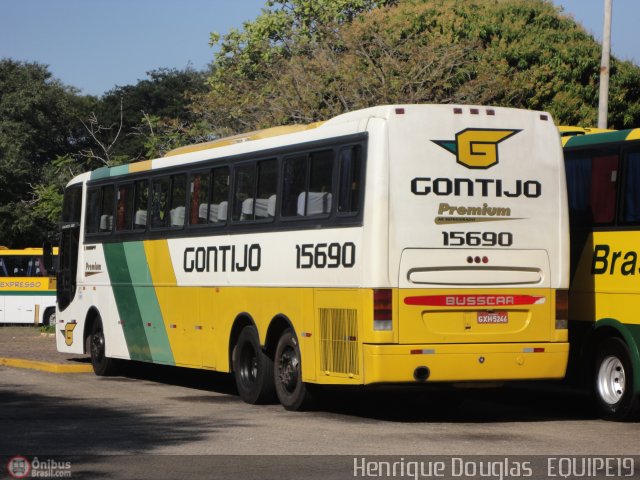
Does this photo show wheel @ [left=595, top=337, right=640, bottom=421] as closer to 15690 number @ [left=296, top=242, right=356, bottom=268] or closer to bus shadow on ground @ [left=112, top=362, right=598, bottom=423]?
bus shadow on ground @ [left=112, top=362, right=598, bottom=423]

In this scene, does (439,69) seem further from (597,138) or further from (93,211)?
(597,138)

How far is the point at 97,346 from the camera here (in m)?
22.8

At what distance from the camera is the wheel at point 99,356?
2244 centimetres

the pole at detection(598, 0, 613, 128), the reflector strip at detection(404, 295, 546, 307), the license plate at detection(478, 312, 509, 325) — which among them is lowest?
the license plate at detection(478, 312, 509, 325)

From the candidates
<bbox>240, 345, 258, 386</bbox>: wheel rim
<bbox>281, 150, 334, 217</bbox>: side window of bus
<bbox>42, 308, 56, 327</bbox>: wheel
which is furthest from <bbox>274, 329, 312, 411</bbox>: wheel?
<bbox>42, 308, 56, 327</bbox>: wheel

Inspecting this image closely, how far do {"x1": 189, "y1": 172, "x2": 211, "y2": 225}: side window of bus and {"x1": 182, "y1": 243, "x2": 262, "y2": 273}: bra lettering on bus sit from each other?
0.41 meters

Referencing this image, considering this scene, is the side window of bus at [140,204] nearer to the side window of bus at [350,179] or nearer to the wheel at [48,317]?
the side window of bus at [350,179]

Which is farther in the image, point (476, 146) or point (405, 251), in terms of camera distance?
point (476, 146)

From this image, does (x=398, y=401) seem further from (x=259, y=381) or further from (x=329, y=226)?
(x=329, y=226)

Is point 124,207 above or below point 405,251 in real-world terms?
above

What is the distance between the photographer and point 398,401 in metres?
17.9

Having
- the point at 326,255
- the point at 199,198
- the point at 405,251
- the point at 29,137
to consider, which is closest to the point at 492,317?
the point at 405,251

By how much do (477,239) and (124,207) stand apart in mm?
8343

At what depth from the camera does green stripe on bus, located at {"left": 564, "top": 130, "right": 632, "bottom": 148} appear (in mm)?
15375
